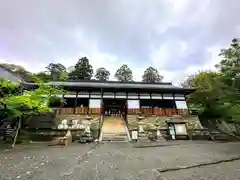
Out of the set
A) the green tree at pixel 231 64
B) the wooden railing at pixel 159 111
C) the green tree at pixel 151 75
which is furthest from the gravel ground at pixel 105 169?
the green tree at pixel 151 75

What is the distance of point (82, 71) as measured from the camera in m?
38.2

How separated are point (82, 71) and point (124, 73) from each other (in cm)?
1028

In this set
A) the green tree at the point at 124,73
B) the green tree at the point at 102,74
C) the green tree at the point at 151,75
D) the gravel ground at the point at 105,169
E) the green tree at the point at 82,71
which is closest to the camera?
the gravel ground at the point at 105,169

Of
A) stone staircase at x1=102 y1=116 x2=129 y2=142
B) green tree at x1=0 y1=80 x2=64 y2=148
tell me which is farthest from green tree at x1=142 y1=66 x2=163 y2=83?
green tree at x1=0 y1=80 x2=64 y2=148

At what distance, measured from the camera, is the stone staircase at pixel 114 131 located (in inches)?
458

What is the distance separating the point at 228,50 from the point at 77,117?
14175 mm

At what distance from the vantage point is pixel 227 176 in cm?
471

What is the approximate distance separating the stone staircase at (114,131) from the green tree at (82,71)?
79.9 ft

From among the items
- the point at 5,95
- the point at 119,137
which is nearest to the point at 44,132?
the point at 5,95

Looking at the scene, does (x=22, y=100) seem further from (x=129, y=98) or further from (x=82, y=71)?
(x=82, y=71)

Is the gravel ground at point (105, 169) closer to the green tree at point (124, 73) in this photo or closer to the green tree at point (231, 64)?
the green tree at point (231, 64)

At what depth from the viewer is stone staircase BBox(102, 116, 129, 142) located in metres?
11.6

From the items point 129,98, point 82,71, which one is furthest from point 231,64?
point 82,71

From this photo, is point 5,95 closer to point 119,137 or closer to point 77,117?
point 77,117
